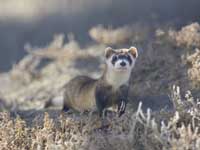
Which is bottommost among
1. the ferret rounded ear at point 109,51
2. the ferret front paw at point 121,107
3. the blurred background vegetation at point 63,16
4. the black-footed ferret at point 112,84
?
the ferret front paw at point 121,107

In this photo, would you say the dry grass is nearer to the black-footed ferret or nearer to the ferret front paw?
the ferret front paw

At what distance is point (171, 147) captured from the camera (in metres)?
4.48

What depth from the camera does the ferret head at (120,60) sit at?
19.4 ft

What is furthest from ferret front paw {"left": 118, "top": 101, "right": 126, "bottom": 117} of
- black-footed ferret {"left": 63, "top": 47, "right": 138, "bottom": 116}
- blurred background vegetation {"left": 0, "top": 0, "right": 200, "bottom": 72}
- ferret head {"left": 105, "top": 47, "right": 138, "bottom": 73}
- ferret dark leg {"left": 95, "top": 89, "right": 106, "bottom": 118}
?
blurred background vegetation {"left": 0, "top": 0, "right": 200, "bottom": 72}

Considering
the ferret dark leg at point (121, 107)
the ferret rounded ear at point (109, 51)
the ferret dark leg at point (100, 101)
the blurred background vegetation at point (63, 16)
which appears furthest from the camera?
the blurred background vegetation at point (63, 16)

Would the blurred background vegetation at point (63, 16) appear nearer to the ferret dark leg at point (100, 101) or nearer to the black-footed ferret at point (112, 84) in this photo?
the black-footed ferret at point (112, 84)

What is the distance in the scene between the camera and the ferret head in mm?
5909

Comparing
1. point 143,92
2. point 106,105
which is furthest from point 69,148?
point 143,92

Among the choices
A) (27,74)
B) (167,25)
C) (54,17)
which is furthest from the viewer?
(54,17)

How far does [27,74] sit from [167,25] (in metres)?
2.45

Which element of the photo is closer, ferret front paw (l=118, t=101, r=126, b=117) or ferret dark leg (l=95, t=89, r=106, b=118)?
ferret front paw (l=118, t=101, r=126, b=117)

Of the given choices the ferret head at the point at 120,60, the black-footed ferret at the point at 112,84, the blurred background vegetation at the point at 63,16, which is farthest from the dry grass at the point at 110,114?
the blurred background vegetation at the point at 63,16

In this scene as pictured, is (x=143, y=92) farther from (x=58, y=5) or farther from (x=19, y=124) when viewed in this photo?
(x=58, y=5)

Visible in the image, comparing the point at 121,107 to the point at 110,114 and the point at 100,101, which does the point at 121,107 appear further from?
the point at 100,101
